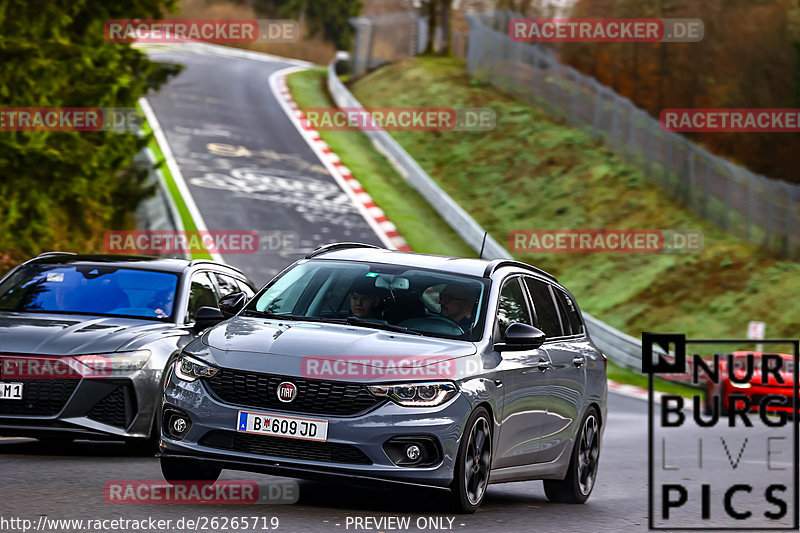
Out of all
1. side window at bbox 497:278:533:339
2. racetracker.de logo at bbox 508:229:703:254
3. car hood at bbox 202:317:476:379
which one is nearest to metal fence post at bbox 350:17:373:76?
racetracker.de logo at bbox 508:229:703:254

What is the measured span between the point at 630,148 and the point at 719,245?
23.2 ft

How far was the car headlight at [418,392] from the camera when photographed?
26.9 feet

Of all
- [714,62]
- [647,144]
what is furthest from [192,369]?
[714,62]

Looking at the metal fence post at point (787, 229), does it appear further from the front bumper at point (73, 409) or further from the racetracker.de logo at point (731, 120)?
the front bumper at point (73, 409)

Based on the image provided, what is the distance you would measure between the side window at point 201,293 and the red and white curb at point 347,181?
18.3 meters

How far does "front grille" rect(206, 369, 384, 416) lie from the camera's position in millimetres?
8117

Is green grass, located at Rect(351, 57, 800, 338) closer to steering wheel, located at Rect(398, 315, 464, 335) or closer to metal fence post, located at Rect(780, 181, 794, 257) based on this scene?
metal fence post, located at Rect(780, 181, 794, 257)

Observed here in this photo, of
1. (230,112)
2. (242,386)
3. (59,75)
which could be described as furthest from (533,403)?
(230,112)

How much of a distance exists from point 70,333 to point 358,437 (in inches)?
143

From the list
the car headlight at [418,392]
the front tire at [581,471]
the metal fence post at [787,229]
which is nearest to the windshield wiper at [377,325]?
the car headlight at [418,392]

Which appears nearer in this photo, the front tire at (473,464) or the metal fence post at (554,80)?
the front tire at (473,464)

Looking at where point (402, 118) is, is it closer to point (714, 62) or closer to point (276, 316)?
point (714, 62)

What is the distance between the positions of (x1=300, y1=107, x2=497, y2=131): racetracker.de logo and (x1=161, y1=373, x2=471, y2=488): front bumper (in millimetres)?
38044

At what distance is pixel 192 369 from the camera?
8.52 meters
